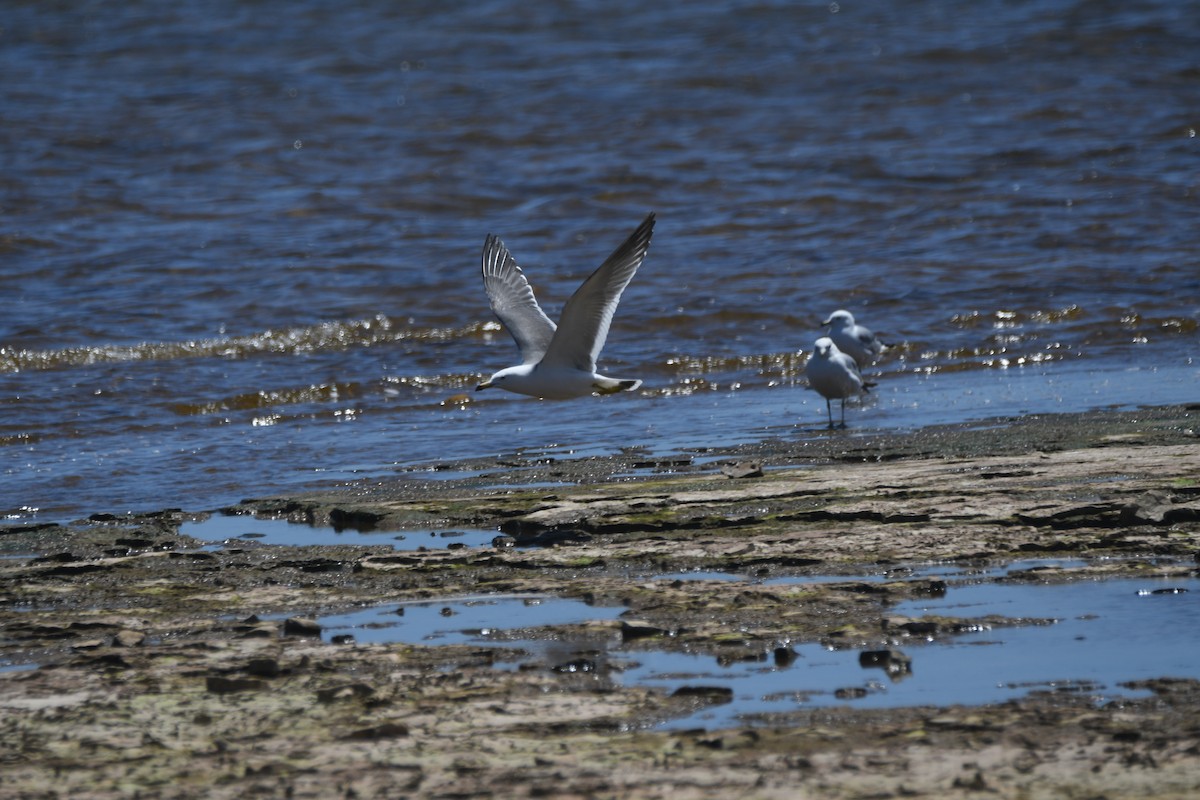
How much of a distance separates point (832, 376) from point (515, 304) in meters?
1.78

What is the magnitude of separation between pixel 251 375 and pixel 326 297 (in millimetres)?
2366

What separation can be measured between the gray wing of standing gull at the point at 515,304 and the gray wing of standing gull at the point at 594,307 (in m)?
0.47

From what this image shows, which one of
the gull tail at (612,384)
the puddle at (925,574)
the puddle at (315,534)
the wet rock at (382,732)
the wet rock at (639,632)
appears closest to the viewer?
the wet rock at (382,732)

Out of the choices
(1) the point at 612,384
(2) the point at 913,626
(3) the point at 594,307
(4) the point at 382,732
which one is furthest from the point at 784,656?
(1) the point at 612,384

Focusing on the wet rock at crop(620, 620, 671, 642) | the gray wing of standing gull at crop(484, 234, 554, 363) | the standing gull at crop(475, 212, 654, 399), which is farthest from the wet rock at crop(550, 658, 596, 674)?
the gray wing of standing gull at crop(484, 234, 554, 363)

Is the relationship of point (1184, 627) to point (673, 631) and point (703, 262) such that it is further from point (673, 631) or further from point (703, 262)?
point (703, 262)

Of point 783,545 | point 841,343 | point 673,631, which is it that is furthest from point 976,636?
point 841,343

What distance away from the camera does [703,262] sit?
13.8 m

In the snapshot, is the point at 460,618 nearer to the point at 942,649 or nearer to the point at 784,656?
the point at 784,656

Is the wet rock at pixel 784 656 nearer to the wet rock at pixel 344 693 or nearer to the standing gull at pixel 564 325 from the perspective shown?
the wet rock at pixel 344 693

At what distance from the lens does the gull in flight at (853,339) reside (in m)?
10.1

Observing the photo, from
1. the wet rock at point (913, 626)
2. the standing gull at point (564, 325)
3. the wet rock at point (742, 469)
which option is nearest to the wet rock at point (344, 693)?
the wet rock at point (913, 626)

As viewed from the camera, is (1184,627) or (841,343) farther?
(841,343)

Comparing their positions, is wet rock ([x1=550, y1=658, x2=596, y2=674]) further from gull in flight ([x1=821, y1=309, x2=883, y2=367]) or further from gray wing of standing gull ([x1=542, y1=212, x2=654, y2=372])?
gull in flight ([x1=821, y1=309, x2=883, y2=367])
